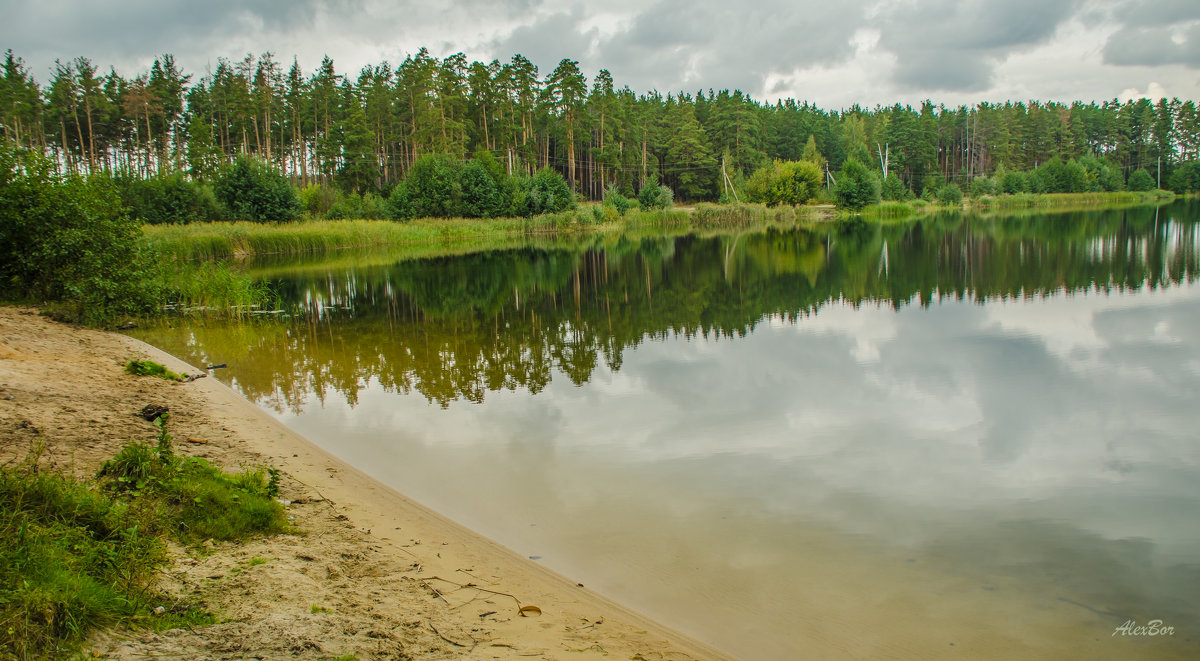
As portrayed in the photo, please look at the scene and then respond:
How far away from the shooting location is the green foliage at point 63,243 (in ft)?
44.1

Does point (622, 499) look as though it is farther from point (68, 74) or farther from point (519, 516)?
point (68, 74)

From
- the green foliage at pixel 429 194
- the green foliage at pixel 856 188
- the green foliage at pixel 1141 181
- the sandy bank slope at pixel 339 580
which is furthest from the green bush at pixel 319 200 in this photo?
the green foliage at pixel 1141 181

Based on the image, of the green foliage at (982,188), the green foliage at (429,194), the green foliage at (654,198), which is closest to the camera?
the green foliage at (429,194)

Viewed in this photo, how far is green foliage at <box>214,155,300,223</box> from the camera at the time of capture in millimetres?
43062

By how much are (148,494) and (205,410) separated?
3682mm

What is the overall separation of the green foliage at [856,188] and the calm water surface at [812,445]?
188ft

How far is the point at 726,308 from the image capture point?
1717 cm

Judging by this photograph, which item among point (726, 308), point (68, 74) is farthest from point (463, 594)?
point (68, 74)

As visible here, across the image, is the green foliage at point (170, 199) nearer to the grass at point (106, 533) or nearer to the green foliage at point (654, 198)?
the green foliage at point (654, 198)

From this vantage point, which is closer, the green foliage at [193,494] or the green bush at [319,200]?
the green foliage at [193,494]

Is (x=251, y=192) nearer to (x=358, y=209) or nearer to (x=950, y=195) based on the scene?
(x=358, y=209)

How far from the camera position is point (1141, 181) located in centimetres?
9406

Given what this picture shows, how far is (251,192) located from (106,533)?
44.1 meters

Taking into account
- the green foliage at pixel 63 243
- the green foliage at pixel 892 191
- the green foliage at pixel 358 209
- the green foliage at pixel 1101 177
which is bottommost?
the green foliage at pixel 63 243
